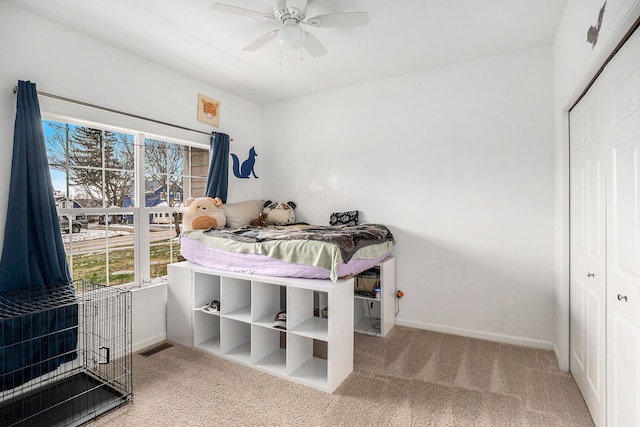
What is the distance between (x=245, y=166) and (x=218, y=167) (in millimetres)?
551

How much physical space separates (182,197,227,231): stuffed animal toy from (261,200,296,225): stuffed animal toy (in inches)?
25.8

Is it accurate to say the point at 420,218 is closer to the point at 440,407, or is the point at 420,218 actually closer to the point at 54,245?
the point at 440,407

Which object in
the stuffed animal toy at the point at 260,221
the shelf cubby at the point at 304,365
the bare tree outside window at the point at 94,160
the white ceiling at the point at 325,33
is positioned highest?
the white ceiling at the point at 325,33

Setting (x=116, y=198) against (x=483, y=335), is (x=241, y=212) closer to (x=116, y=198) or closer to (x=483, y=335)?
(x=116, y=198)

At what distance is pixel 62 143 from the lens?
2.55 metres

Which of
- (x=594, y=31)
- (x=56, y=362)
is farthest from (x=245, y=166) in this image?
(x=594, y=31)

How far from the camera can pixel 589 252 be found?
6.50 ft

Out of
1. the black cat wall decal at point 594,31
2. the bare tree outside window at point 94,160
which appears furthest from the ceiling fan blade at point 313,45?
the bare tree outside window at point 94,160

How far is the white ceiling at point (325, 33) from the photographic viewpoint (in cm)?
221

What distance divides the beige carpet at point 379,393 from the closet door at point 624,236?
60cm

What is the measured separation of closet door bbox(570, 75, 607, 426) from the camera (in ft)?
5.73

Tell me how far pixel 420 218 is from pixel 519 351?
1417mm

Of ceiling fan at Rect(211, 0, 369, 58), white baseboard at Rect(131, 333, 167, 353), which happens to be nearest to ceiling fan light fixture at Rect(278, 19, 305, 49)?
ceiling fan at Rect(211, 0, 369, 58)

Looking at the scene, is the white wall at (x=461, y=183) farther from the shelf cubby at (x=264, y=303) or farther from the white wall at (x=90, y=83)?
the white wall at (x=90, y=83)
